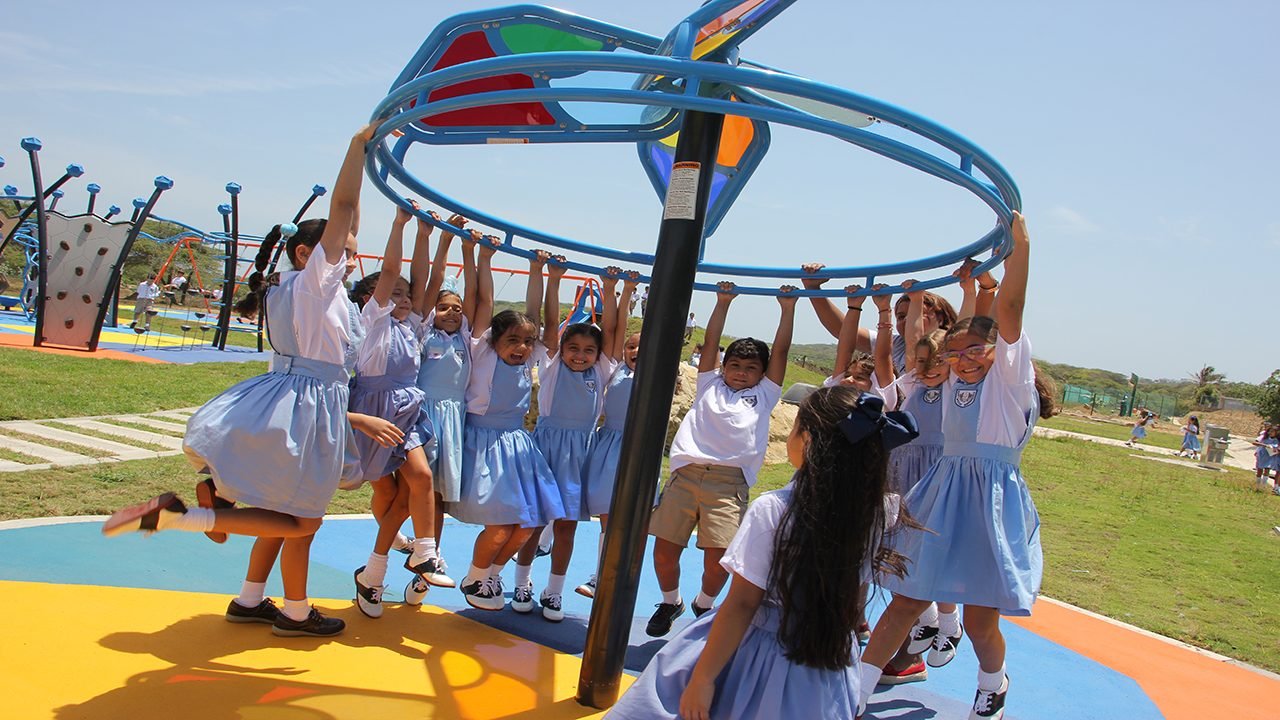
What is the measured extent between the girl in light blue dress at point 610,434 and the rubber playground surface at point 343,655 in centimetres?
64

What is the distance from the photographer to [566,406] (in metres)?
5.08

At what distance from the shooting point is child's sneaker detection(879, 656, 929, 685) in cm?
443

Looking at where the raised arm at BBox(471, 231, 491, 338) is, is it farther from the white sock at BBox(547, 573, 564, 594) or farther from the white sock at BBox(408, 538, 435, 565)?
the white sock at BBox(547, 573, 564, 594)

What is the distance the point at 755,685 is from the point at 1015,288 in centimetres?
189

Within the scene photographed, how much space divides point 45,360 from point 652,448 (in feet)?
44.0

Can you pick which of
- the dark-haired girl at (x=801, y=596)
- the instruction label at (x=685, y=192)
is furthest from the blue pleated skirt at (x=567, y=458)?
the dark-haired girl at (x=801, y=596)

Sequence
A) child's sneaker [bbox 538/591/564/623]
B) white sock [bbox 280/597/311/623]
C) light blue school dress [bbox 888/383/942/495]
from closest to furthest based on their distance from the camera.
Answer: white sock [bbox 280/597/311/623] → light blue school dress [bbox 888/383/942/495] → child's sneaker [bbox 538/591/564/623]

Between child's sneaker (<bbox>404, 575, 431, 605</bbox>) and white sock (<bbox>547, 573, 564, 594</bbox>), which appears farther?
white sock (<bbox>547, 573, 564, 594</bbox>)

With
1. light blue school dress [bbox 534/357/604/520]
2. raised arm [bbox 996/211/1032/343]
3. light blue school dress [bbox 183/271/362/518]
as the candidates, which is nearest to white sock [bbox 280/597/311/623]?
light blue school dress [bbox 183/271/362/518]

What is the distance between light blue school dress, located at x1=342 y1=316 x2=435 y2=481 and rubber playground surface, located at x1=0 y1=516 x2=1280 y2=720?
2.53 ft

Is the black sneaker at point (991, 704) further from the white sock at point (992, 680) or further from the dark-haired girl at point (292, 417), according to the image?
the dark-haired girl at point (292, 417)

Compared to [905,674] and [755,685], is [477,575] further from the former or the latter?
[755,685]

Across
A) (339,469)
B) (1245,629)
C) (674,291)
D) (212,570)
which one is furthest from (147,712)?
(1245,629)

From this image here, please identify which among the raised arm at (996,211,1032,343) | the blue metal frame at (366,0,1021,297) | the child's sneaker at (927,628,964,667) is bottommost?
the child's sneaker at (927,628,964,667)
